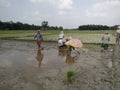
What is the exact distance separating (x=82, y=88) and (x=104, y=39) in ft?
34.6

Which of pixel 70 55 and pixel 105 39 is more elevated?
pixel 105 39

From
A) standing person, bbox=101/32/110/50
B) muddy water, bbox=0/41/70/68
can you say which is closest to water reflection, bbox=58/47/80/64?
muddy water, bbox=0/41/70/68

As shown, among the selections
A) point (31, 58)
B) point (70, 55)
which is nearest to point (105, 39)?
point (70, 55)

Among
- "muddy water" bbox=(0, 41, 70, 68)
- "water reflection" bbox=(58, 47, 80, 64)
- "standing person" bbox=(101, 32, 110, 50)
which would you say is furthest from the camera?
"standing person" bbox=(101, 32, 110, 50)

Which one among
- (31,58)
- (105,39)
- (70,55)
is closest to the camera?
(31,58)

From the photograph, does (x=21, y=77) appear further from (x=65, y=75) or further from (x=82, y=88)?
(x=82, y=88)

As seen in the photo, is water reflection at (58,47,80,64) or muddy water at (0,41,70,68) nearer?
muddy water at (0,41,70,68)

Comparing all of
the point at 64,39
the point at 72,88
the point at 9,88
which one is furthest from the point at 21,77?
the point at 64,39

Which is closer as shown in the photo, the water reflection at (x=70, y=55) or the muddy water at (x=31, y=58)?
the muddy water at (x=31, y=58)

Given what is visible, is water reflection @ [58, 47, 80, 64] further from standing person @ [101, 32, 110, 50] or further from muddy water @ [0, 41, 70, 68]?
standing person @ [101, 32, 110, 50]

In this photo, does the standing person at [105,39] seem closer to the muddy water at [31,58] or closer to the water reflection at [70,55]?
the water reflection at [70,55]

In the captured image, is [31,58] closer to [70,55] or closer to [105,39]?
[70,55]

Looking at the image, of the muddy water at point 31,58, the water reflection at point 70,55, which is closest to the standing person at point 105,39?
the water reflection at point 70,55

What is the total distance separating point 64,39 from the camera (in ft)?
61.7
